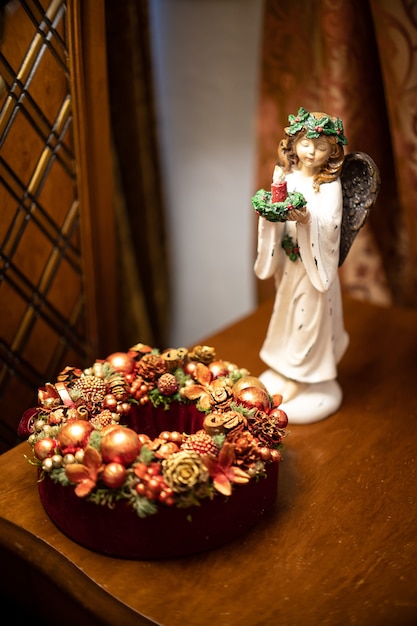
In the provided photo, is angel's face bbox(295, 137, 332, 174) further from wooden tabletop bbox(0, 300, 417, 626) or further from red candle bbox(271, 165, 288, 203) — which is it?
wooden tabletop bbox(0, 300, 417, 626)

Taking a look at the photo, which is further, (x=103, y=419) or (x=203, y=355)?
(x=203, y=355)

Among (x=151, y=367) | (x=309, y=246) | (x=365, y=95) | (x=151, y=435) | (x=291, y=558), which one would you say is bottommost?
(x=291, y=558)

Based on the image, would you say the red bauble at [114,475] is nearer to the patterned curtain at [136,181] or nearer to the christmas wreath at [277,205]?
the christmas wreath at [277,205]

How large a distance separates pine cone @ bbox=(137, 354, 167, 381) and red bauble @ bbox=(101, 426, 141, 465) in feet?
0.62

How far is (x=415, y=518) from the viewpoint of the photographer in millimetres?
1030

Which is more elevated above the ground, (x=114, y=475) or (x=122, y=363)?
(x=122, y=363)

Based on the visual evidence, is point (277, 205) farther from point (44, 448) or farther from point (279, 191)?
point (44, 448)

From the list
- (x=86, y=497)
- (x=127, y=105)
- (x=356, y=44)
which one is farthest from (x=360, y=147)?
(x=86, y=497)

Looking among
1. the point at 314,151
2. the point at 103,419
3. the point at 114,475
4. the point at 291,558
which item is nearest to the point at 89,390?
the point at 103,419

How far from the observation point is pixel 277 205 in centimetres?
101

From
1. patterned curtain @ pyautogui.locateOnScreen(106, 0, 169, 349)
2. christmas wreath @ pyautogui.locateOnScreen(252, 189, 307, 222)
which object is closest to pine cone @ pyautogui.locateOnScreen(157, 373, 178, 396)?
christmas wreath @ pyautogui.locateOnScreen(252, 189, 307, 222)

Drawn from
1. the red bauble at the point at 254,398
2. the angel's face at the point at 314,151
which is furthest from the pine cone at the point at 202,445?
the angel's face at the point at 314,151

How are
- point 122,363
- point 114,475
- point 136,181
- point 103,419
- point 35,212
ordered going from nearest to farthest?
point 114,475 → point 103,419 → point 122,363 → point 35,212 → point 136,181

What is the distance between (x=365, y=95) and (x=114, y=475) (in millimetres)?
962
